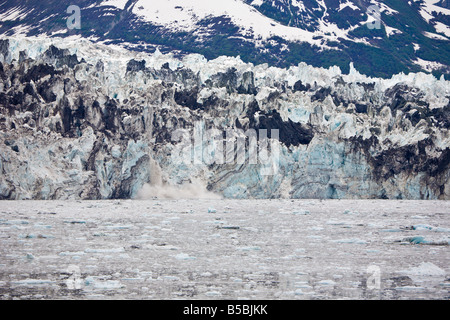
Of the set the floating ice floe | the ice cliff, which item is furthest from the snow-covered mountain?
the floating ice floe

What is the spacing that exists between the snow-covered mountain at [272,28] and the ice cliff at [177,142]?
130ft

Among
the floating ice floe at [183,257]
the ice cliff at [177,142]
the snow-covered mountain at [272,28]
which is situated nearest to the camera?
the floating ice floe at [183,257]

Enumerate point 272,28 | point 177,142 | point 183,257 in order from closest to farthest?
1. point 183,257
2. point 177,142
3. point 272,28

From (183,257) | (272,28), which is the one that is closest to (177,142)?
(183,257)

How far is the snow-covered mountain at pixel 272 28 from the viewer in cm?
8169

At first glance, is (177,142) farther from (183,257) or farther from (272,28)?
(272,28)

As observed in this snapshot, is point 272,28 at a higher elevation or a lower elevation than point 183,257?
higher

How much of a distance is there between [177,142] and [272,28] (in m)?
56.7

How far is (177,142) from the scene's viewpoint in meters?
32.6

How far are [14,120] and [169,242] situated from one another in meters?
16.8

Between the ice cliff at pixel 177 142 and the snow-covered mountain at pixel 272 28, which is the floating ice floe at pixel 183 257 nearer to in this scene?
the ice cliff at pixel 177 142

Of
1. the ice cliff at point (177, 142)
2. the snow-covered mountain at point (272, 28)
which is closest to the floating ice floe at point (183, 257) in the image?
the ice cliff at point (177, 142)

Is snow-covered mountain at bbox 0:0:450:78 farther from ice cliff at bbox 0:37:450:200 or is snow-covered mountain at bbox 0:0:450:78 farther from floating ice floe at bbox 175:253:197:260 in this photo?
floating ice floe at bbox 175:253:197:260

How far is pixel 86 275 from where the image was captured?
11461 millimetres
